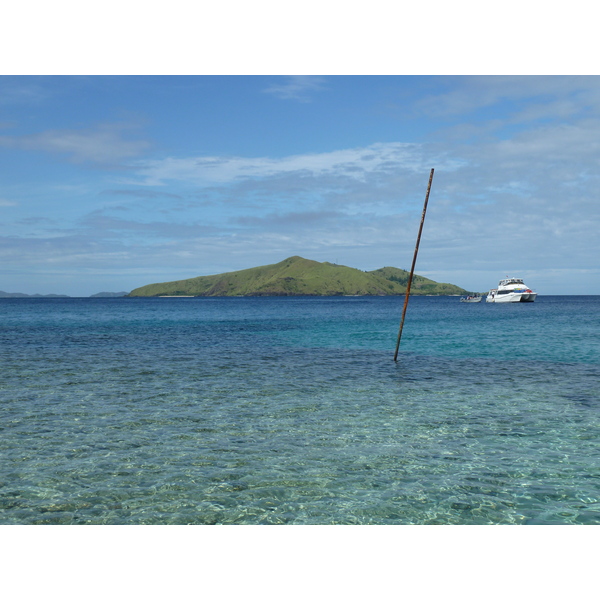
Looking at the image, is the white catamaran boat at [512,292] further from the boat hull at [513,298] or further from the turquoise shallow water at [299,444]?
the turquoise shallow water at [299,444]

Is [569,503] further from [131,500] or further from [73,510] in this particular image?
[73,510]

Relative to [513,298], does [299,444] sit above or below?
below

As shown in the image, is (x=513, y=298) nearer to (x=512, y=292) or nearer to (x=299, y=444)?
(x=512, y=292)

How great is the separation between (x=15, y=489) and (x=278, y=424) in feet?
28.8

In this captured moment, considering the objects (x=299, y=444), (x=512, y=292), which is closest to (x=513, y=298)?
(x=512, y=292)

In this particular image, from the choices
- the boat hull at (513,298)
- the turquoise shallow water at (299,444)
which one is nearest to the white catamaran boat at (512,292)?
the boat hull at (513,298)

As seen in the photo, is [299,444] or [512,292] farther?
[512,292]

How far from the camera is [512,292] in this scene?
178 metres

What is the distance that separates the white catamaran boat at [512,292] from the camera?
17650cm

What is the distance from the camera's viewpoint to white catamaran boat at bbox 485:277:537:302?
176500 millimetres

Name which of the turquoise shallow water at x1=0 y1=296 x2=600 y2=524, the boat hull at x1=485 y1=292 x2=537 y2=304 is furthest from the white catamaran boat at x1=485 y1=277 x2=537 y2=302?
the turquoise shallow water at x1=0 y1=296 x2=600 y2=524

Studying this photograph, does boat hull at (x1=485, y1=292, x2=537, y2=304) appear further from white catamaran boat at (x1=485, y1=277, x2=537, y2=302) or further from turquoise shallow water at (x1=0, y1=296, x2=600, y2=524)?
turquoise shallow water at (x1=0, y1=296, x2=600, y2=524)

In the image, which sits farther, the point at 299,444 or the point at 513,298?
the point at 513,298

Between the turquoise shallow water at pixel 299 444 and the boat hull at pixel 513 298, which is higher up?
the boat hull at pixel 513 298
